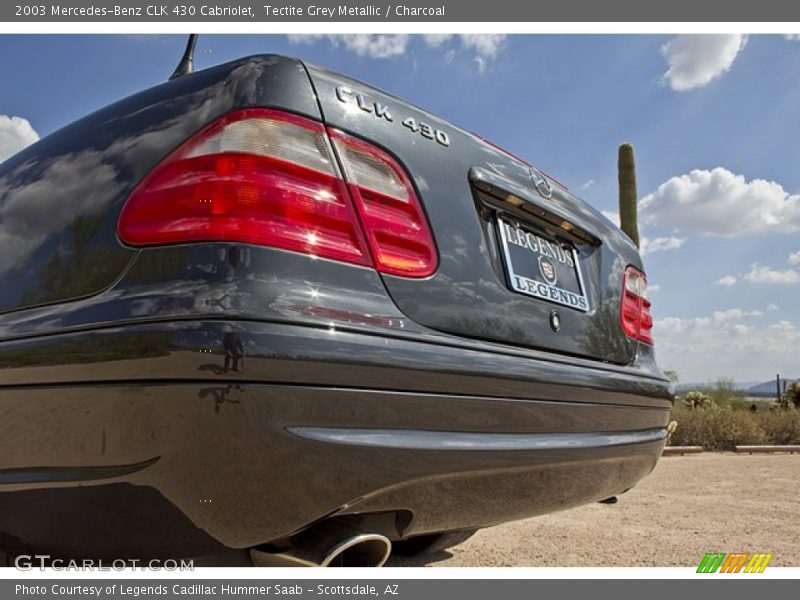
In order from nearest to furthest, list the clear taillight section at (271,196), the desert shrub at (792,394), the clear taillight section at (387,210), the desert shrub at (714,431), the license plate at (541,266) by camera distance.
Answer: the clear taillight section at (271,196) → the clear taillight section at (387,210) → the license plate at (541,266) → the desert shrub at (714,431) → the desert shrub at (792,394)

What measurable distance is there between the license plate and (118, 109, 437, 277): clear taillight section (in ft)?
1.48

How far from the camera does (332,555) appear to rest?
1.38 metres

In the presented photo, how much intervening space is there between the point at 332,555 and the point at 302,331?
47 centimetres

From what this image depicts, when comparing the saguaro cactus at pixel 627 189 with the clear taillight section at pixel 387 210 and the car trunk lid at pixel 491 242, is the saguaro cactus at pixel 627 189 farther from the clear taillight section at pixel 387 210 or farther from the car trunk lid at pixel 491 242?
the clear taillight section at pixel 387 210

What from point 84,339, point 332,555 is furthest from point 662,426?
point 84,339

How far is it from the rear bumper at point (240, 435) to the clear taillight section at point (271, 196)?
0.21 meters

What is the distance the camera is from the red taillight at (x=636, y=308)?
8.17ft

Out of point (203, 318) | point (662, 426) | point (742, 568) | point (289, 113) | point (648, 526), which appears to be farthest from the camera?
point (648, 526)

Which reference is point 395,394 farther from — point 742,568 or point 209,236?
point 742,568

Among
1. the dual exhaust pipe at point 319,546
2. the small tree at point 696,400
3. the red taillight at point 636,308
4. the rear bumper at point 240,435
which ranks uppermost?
the red taillight at point 636,308

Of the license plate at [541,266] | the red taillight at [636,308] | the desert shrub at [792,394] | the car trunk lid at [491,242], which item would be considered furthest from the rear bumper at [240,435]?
the desert shrub at [792,394]

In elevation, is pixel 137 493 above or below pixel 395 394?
below

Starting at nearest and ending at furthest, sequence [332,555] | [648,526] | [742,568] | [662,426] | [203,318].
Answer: [203,318] < [332,555] < [662,426] < [742,568] < [648,526]

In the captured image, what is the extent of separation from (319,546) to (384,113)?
1034 millimetres
